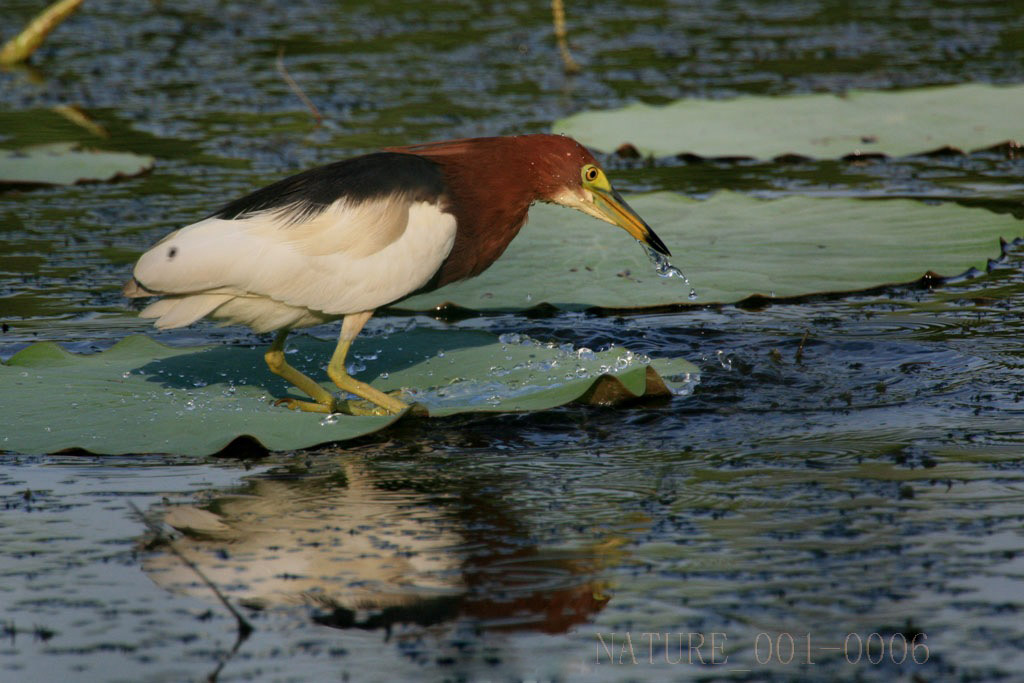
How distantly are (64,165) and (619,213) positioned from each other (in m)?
4.82

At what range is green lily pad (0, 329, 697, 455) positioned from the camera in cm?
436

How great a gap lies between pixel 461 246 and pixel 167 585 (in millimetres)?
1863

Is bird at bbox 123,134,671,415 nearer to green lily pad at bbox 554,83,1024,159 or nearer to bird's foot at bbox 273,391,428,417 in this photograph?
bird's foot at bbox 273,391,428,417

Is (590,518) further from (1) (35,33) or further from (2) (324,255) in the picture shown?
(1) (35,33)

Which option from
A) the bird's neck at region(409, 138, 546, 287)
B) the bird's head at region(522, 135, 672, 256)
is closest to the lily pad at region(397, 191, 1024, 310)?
the bird's head at region(522, 135, 672, 256)

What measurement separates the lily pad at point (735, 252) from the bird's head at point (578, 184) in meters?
0.80

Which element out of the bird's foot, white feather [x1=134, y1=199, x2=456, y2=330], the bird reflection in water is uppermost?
white feather [x1=134, y1=199, x2=456, y2=330]

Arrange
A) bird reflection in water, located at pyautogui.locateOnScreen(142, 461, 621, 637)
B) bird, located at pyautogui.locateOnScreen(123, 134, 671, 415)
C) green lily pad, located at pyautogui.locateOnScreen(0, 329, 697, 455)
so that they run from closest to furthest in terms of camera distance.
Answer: bird reflection in water, located at pyautogui.locateOnScreen(142, 461, 621, 637) → green lily pad, located at pyautogui.locateOnScreen(0, 329, 697, 455) → bird, located at pyautogui.locateOnScreen(123, 134, 671, 415)

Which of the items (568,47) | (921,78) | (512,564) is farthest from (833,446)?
(568,47)

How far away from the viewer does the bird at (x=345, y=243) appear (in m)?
4.68

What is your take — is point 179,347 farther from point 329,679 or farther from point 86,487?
point 329,679

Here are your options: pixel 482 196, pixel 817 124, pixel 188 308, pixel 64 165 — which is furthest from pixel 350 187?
pixel 817 124

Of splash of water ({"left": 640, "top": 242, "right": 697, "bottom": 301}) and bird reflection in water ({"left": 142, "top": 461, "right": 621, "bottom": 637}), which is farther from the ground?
splash of water ({"left": 640, "top": 242, "right": 697, "bottom": 301})

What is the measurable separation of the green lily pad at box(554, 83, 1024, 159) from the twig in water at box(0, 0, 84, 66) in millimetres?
4201
